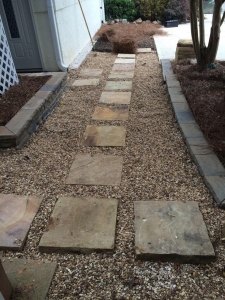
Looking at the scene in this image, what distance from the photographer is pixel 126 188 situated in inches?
84.6

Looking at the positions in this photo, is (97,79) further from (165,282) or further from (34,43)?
(165,282)

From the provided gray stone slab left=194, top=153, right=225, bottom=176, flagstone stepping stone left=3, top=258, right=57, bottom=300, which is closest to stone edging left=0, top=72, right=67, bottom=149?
flagstone stepping stone left=3, top=258, right=57, bottom=300

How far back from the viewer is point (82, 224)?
5.87 ft

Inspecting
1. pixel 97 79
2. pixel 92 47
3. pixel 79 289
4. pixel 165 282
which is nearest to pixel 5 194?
pixel 79 289

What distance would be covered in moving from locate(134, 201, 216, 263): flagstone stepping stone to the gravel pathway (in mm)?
50

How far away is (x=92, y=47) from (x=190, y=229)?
6453mm

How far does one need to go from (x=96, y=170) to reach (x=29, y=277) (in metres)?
1.10

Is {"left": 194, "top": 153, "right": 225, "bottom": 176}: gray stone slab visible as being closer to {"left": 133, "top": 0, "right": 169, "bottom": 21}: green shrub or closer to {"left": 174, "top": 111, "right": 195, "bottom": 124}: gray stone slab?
{"left": 174, "top": 111, "right": 195, "bottom": 124}: gray stone slab

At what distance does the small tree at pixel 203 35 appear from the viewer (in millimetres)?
4177

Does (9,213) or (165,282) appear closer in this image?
(165,282)

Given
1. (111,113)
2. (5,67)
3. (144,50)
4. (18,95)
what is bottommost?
(144,50)

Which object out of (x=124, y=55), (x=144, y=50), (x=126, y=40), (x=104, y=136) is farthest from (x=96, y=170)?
(x=144, y=50)

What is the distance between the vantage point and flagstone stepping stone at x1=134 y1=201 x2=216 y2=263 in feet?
5.09

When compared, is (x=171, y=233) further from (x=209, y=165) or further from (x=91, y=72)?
(x=91, y=72)
